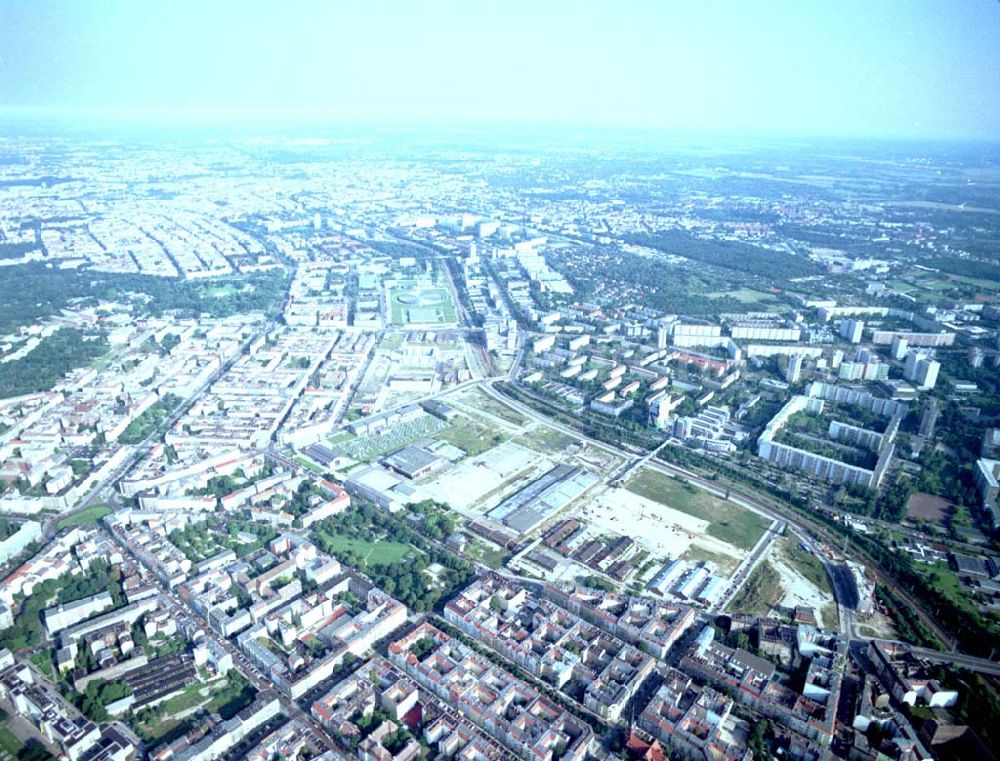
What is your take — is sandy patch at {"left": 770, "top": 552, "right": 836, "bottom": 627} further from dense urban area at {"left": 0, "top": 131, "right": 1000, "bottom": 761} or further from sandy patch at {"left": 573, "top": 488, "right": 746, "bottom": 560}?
sandy patch at {"left": 573, "top": 488, "right": 746, "bottom": 560}

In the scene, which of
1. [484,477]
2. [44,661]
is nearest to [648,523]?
[484,477]

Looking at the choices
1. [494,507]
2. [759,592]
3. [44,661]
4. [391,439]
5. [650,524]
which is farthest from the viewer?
[391,439]

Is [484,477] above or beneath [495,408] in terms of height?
beneath

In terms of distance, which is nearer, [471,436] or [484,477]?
[484,477]

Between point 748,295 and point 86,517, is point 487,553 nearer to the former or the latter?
point 86,517

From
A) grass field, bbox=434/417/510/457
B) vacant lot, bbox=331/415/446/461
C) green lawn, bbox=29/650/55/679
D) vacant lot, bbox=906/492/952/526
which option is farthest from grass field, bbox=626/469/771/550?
green lawn, bbox=29/650/55/679

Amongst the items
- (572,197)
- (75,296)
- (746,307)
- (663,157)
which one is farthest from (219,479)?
(663,157)
